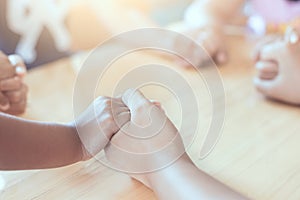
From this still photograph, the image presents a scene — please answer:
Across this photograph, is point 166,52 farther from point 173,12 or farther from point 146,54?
point 173,12

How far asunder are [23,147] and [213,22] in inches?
17.8

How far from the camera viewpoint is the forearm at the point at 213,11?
30.1 inches

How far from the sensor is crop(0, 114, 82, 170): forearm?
376mm

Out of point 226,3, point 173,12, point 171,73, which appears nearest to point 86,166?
point 171,73

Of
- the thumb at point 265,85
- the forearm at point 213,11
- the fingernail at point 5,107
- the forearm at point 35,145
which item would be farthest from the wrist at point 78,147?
the forearm at point 213,11

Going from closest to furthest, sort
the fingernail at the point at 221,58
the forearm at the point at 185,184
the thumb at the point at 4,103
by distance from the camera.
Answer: the forearm at the point at 185,184
the thumb at the point at 4,103
the fingernail at the point at 221,58

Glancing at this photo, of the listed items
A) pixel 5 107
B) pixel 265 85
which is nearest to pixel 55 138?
pixel 5 107

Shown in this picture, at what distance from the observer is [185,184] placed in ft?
1.23

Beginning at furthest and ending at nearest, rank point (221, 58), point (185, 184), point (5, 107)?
point (221, 58), point (5, 107), point (185, 184)

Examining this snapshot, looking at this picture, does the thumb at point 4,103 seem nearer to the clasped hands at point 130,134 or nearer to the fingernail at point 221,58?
the clasped hands at point 130,134

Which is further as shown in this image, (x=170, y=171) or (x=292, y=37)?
(x=292, y=37)

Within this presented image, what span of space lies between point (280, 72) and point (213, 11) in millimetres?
249

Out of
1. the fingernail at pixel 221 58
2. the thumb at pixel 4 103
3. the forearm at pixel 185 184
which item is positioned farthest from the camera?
the fingernail at pixel 221 58

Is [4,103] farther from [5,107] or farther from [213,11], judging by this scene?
[213,11]
